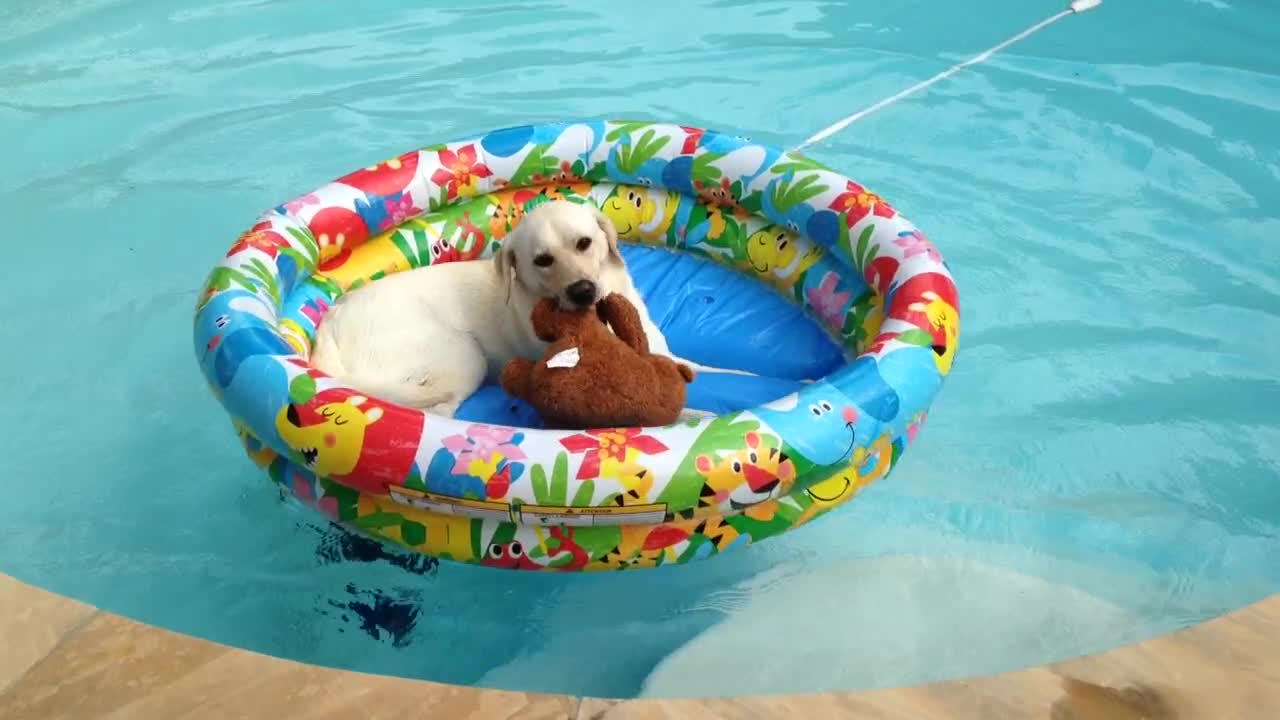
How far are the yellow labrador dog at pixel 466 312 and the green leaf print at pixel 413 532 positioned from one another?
47 centimetres

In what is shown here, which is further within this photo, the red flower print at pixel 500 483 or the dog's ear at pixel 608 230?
the dog's ear at pixel 608 230

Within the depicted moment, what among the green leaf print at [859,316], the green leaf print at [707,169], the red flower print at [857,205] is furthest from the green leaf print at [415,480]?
the green leaf print at [707,169]

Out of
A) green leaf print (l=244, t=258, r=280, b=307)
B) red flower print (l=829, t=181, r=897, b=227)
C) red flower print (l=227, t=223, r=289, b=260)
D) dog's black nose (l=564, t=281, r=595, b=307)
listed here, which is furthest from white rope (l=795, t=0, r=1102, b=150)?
green leaf print (l=244, t=258, r=280, b=307)

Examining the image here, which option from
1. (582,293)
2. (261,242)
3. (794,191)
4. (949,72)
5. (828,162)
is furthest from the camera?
(949,72)

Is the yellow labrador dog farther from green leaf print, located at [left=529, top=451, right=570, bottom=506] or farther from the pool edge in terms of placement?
the pool edge

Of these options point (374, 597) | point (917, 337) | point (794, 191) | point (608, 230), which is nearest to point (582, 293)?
point (608, 230)

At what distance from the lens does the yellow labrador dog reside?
2.91 meters

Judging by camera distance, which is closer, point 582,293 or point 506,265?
point 582,293

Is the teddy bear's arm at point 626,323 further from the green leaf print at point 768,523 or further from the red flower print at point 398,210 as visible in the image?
the red flower print at point 398,210

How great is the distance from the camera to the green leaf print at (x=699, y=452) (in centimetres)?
224

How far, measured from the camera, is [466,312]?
3197 millimetres

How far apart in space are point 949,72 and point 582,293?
3962mm

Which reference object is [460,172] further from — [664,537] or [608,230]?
[664,537]

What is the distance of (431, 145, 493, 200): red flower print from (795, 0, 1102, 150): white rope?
2.04m
